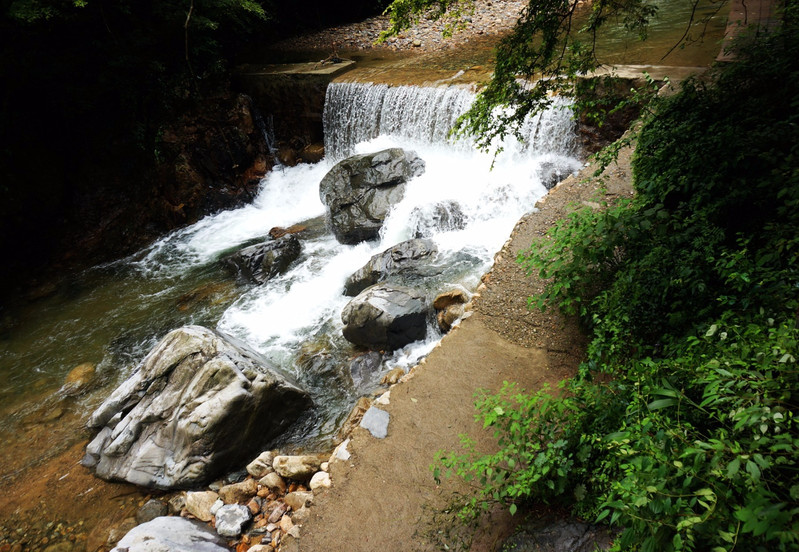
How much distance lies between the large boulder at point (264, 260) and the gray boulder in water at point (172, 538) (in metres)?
4.81

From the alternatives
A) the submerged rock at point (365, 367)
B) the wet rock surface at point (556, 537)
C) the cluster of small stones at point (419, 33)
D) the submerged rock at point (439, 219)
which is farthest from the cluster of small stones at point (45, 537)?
the cluster of small stones at point (419, 33)

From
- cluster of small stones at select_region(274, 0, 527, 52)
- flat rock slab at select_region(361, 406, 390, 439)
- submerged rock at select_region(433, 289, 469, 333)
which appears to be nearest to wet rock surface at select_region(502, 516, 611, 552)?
flat rock slab at select_region(361, 406, 390, 439)

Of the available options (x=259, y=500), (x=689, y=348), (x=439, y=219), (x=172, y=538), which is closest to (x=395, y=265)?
(x=439, y=219)

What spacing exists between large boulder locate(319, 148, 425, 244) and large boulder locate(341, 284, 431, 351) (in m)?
2.71

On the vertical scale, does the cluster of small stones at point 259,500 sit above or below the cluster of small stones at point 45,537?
above

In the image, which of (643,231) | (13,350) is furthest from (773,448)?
(13,350)

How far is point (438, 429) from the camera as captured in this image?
3.21 m

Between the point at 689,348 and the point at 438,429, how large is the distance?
5.93 feet

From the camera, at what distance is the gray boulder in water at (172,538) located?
3.12m

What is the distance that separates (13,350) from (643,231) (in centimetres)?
967

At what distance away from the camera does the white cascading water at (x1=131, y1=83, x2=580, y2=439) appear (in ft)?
19.9

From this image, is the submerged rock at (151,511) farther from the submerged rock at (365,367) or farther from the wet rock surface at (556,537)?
the wet rock surface at (556,537)

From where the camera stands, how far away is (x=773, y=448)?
1.37 meters

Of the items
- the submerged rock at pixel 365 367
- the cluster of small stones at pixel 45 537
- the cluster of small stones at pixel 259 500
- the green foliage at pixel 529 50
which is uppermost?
the green foliage at pixel 529 50
